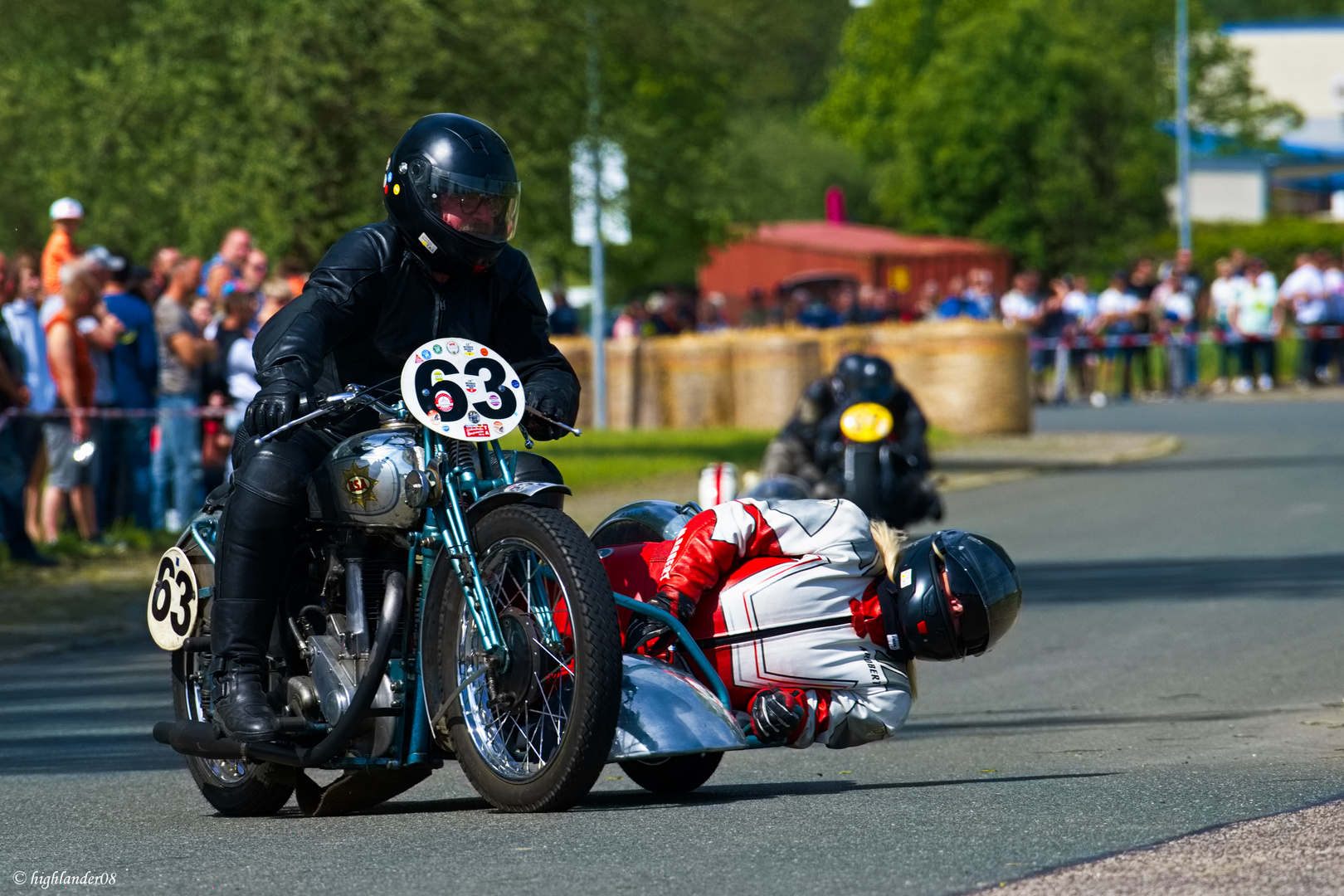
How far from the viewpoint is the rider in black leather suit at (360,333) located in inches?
238

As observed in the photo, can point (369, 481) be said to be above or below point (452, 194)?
below

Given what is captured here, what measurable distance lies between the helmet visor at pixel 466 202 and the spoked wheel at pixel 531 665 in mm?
853

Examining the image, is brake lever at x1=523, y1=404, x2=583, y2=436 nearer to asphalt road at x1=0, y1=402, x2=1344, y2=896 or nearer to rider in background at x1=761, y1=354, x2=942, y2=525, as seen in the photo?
asphalt road at x1=0, y1=402, x2=1344, y2=896

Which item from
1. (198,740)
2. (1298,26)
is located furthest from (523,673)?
(1298,26)

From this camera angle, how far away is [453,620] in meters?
5.82

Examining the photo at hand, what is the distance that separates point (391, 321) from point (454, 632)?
0.97 m

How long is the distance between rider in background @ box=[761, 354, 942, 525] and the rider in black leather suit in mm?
7122

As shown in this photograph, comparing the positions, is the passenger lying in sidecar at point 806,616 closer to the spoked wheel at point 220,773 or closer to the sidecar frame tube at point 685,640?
the sidecar frame tube at point 685,640

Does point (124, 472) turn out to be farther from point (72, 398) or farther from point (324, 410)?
point (324, 410)

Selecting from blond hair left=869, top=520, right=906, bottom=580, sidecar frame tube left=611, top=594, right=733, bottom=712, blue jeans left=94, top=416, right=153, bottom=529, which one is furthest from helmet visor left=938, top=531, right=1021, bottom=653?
blue jeans left=94, top=416, right=153, bottom=529

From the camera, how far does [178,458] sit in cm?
1470

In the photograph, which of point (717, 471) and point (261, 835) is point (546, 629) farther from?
point (717, 471)

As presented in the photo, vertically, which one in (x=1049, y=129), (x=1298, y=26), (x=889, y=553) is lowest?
(x=889, y=553)

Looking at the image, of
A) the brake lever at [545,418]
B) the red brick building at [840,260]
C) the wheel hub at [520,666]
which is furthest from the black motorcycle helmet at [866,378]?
the red brick building at [840,260]
